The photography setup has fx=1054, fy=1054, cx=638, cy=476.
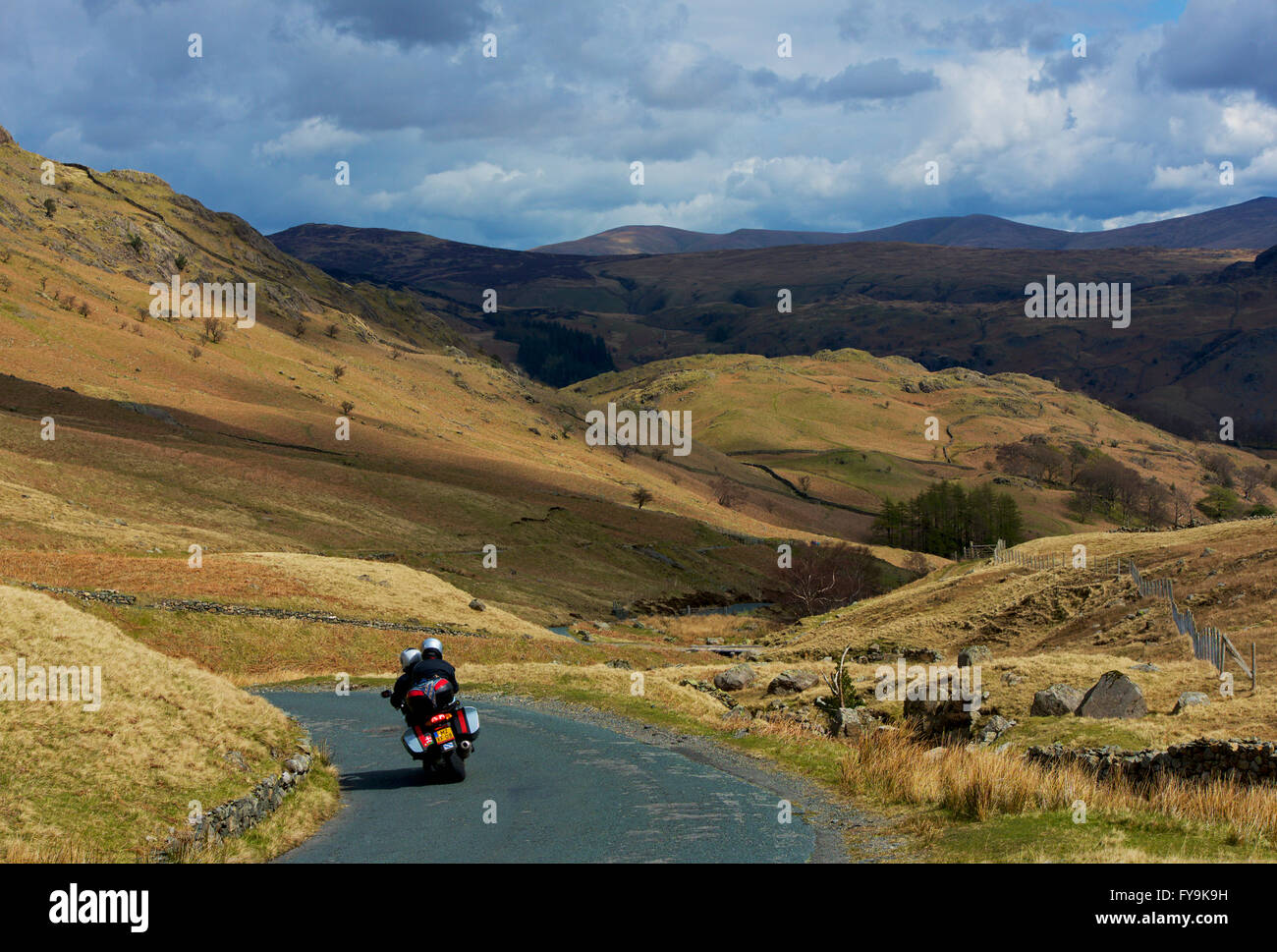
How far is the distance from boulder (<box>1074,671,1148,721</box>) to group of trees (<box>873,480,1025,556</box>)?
455 feet

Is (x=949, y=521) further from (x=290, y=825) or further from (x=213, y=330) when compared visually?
(x=290, y=825)

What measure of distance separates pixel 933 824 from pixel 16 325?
14348 cm

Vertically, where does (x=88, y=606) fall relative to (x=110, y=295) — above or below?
below

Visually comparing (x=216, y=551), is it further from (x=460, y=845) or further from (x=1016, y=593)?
(x=460, y=845)

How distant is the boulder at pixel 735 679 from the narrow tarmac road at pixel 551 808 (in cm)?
1524

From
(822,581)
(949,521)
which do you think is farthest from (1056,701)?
(949,521)

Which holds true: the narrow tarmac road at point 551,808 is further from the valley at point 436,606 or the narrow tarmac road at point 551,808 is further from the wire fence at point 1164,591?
the wire fence at point 1164,591

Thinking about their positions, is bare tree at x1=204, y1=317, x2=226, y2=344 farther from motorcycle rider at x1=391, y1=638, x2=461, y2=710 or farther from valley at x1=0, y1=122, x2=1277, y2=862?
motorcycle rider at x1=391, y1=638, x2=461, y2=710

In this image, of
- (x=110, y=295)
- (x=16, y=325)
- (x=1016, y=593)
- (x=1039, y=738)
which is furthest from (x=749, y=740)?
(x=110, y=295)

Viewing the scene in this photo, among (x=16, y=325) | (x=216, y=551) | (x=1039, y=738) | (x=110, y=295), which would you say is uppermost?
(x=110, y=295)

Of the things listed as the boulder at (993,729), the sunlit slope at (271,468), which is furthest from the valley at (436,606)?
the sunlit slope at (271,468)

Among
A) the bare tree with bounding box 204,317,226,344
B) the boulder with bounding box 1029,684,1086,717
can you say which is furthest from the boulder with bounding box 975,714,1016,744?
the bare tree with bounding box 204,317,226,344

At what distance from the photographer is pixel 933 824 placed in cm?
1411

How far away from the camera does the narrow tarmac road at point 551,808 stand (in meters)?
Answer: 13.2
